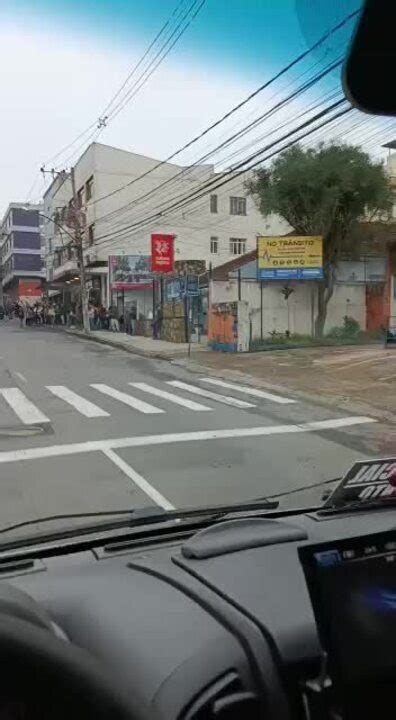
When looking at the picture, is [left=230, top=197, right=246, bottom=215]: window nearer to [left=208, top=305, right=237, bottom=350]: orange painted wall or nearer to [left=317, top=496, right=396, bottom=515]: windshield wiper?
[left=208, top=305, right=237, bottom=350]: orange painted wall

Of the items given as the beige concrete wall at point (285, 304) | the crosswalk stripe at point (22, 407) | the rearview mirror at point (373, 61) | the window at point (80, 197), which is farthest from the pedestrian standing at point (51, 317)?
the rearview mirror at point (373, 61)

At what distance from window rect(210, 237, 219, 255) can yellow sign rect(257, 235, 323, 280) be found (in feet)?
73.7

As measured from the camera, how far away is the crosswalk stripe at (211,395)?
1143 cm

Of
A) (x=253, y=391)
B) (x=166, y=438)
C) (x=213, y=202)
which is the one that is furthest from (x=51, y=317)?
(x=166, y=438)

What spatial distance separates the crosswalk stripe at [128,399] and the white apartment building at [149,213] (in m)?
31.1

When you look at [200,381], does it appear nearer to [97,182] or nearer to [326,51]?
[326,51]

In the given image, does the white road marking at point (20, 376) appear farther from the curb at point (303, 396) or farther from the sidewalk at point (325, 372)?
the sidewalk at point (325, 372)

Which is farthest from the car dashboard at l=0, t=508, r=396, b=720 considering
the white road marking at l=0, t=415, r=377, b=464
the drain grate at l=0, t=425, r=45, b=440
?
the drain grate at l=0, t=425, r=45, b=440

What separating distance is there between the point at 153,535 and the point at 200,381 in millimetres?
12553

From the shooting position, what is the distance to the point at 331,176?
2430cm

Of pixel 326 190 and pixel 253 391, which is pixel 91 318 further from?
pixel 253 391

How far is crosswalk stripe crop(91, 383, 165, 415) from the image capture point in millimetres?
10295

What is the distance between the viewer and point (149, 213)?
4566 cm

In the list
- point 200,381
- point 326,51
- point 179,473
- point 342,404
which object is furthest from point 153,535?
point 200,381
